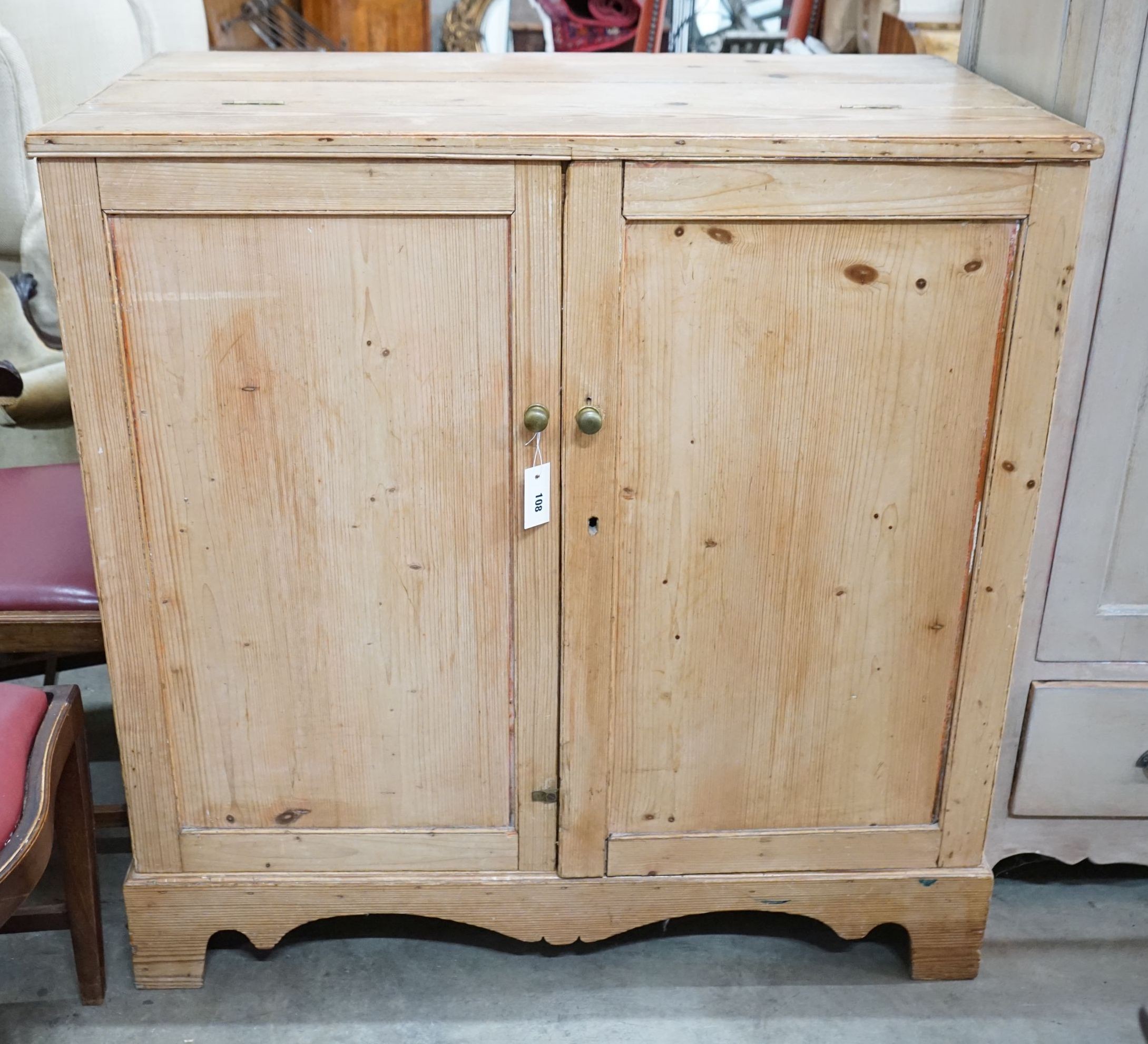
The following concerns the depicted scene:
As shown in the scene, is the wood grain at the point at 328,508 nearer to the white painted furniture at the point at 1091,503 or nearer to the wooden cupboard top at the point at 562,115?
the wooden cupboard top at the point at 562,115

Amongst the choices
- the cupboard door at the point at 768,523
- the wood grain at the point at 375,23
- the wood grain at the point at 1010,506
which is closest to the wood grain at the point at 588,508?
the cupboard door at the point at 768,523

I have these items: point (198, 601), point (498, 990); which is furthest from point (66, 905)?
point (498, 990)

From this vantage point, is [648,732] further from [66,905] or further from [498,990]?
[66,905]

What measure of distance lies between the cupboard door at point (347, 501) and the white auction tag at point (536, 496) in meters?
0.02

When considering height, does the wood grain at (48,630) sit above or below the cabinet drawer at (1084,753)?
above

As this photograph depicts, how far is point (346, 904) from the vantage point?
5.44ft

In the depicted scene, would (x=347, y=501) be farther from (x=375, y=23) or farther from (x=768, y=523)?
(x=375, y=23)

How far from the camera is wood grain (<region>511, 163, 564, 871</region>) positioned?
131 cm

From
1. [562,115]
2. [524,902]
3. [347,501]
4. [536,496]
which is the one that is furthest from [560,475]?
[524,902]

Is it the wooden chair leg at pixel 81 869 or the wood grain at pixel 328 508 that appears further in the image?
the wooden chair leg at pixel 81 869

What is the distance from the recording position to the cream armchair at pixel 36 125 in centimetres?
217

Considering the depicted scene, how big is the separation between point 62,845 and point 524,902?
606 millimetres

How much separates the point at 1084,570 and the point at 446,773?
899 mm

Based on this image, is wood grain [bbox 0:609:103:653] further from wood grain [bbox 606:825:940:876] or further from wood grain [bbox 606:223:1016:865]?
wood grain [bbox 606:825:940:876]
